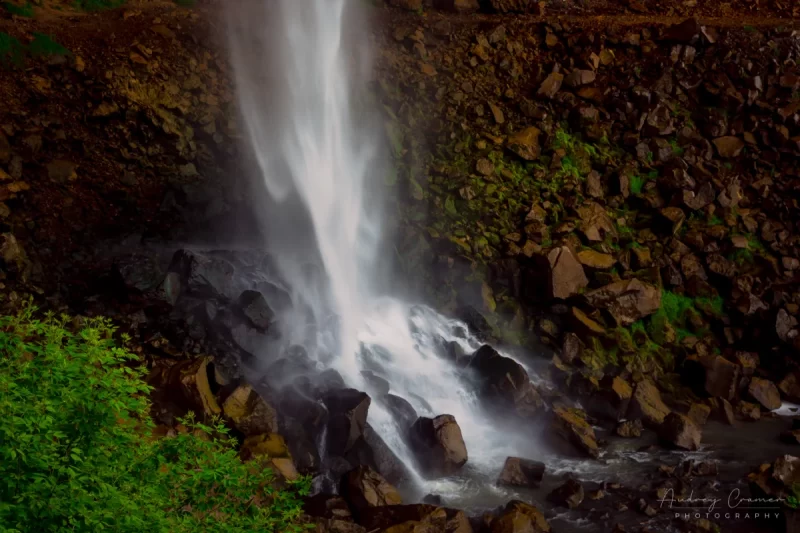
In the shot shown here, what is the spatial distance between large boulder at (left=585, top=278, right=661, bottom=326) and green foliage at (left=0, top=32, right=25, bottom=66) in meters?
14.0

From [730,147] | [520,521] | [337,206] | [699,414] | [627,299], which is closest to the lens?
[520,521]

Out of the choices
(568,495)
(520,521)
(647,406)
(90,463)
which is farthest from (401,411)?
(90,463)

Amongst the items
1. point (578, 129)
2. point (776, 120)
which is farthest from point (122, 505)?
point (776, 120)

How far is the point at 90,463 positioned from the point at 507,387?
31.0 ft

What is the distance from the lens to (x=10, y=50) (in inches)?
554

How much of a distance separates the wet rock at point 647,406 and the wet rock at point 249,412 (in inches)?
301

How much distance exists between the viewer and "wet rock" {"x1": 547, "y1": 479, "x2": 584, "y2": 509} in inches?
403

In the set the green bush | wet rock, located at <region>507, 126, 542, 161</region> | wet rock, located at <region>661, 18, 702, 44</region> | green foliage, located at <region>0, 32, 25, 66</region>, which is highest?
wet rock, located at <region>661, 18, 702, 44</region>

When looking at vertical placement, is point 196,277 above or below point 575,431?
above

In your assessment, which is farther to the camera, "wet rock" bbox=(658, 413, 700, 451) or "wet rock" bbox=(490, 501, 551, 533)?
"wet rock" bbox=(658, 413, 700, 451)

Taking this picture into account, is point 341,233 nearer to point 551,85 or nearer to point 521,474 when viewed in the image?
point 521,474

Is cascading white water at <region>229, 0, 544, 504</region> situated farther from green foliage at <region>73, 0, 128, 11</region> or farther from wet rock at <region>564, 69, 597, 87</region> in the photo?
wet rock at <region>564, 69, 597, 87</region>

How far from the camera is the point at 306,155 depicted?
1702 centimetres

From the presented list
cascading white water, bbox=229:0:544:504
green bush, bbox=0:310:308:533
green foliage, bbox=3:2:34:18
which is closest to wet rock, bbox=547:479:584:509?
cascading white water, bbox=229:0:544:504
